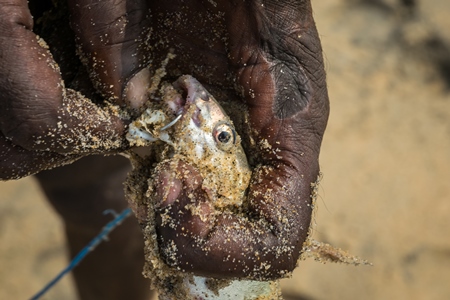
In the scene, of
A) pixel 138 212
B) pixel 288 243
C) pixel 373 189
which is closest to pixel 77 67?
pixel 138 212

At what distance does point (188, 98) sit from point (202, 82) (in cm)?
10

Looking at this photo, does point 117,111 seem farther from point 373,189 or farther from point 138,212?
point 373,189

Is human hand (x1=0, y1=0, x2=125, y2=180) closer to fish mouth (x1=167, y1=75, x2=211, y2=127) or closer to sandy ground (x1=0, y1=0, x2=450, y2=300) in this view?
fish mouth (x1=167, y1=75, x2=211, y2=127)

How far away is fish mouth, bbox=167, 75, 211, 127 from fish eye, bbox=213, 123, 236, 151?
45 millimetres

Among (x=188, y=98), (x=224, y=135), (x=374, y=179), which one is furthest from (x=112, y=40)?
(x=374, y=179)

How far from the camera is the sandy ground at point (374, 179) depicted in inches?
120

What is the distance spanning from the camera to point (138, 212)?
1.55 metres

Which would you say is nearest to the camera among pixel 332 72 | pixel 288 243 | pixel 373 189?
Result: pixel 288 243

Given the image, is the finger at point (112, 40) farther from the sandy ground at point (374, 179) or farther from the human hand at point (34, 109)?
the sandy ground at point (374, 179)

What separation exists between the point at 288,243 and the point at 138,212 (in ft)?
1.16

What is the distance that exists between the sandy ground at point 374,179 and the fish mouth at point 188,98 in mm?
1702

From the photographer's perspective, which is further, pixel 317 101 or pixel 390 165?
pixel 390 165

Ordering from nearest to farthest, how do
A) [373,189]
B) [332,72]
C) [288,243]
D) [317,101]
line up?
[288,243], [317,101], [373,189], [332,72]

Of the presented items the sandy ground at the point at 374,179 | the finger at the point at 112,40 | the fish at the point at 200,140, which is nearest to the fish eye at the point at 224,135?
the fish at the point at 200,140
